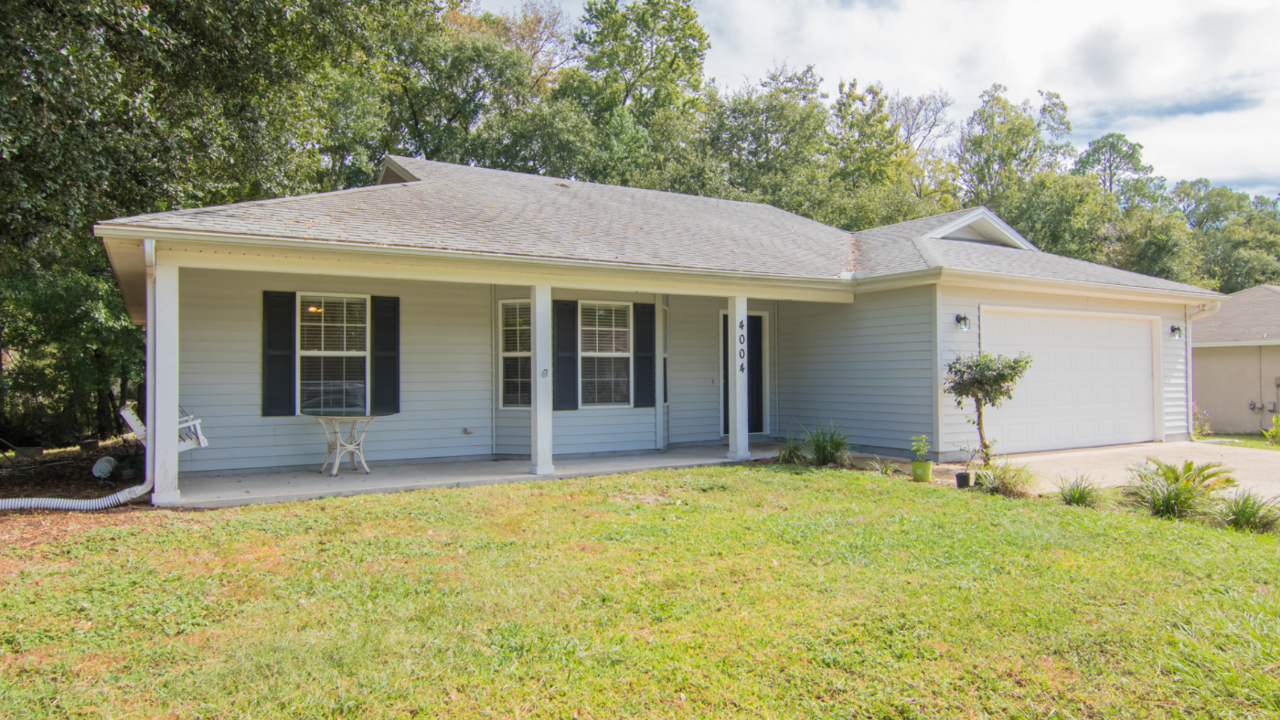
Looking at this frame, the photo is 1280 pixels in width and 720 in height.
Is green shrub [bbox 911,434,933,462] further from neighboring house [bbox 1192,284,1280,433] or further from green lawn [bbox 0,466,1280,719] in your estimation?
neighboring house [bbox 1192,284,1280,433]

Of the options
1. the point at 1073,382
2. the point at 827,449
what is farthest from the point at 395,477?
the point at 1073,382

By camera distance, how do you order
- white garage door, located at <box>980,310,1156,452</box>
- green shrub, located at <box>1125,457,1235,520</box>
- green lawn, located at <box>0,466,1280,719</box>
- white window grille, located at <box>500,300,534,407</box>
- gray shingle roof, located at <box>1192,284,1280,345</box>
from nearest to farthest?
green lawn, located at <box>0,466,1280,719</box> < green shrub, located at <box>1125,457,1235,520</box> < white window grille, located at <box>500,300,534,407</box> < white garage door, located at <box>980,310,1156,452</box> < gray shingle roof, located at <box>1192,284,1280,345</box>

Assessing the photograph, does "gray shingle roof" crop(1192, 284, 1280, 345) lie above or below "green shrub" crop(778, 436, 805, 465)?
above

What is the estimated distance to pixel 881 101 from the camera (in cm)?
3109

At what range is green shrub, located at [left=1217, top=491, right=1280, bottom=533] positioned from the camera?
18.6 feet

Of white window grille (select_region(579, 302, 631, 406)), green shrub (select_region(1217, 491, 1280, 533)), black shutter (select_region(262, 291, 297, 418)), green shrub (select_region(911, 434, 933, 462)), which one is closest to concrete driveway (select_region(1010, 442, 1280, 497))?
green shrub (select_region(911, 434, 933, 462))

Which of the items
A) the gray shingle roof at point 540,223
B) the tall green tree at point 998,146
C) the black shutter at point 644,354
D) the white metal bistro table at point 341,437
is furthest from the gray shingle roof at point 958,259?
the tall green tree at point 998,146

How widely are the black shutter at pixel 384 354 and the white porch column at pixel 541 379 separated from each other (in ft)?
6.26

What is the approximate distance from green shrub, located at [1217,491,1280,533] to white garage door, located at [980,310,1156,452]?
150 inches

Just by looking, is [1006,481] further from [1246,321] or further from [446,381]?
[1246,321]

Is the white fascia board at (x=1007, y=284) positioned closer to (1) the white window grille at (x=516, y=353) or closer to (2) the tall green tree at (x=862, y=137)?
(1) the white window grille at (x=516, y=353)

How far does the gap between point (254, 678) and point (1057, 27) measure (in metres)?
13.5

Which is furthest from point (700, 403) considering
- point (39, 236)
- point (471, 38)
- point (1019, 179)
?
point (1019, 179)

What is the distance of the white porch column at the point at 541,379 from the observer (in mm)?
8062
